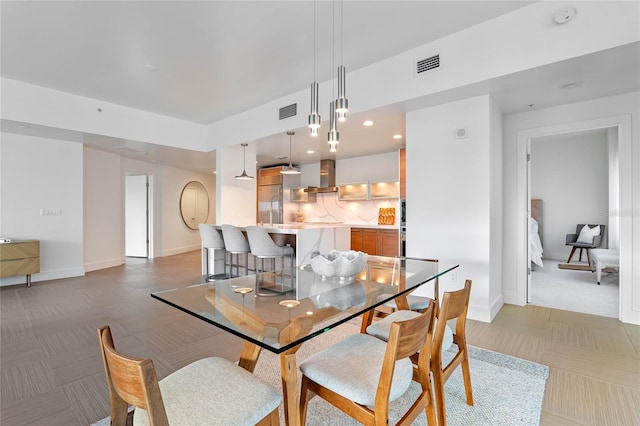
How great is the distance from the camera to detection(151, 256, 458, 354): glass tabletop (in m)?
1.15

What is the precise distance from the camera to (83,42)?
122 inches

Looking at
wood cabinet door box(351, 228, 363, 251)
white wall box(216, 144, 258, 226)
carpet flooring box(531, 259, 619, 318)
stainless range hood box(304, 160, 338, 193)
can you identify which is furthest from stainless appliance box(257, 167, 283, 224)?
carpet flooring box(531, 259, 619, 318)

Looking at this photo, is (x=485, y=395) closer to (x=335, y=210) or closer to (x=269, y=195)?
(x=335, y=210)

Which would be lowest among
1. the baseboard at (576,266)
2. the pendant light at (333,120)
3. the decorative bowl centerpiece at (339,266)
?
the baseboard at (576,266)

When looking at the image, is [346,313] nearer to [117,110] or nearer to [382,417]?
[382,417]

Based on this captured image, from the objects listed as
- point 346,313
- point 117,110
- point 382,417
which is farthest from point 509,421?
point 117,110

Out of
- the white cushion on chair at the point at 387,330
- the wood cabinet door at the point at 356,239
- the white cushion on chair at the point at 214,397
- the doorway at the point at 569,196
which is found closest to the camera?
the white cushion on chair at the point at 214,397

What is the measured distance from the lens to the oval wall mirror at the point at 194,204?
877 cm

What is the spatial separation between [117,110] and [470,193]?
5.44 m

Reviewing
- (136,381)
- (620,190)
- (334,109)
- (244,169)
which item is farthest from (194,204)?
(620,190)

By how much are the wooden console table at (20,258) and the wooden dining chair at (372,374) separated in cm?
554

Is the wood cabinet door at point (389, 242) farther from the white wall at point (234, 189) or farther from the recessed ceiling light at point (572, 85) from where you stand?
the recessed ceiling light at point (572, 85)

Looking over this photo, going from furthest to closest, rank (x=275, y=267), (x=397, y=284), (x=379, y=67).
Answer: (x=275, y=267) → (x=379, y=67) → (x=397, y=284)

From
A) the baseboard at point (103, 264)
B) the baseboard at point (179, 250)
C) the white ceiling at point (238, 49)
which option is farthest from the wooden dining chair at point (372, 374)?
the baseboard at point (179, 250)
